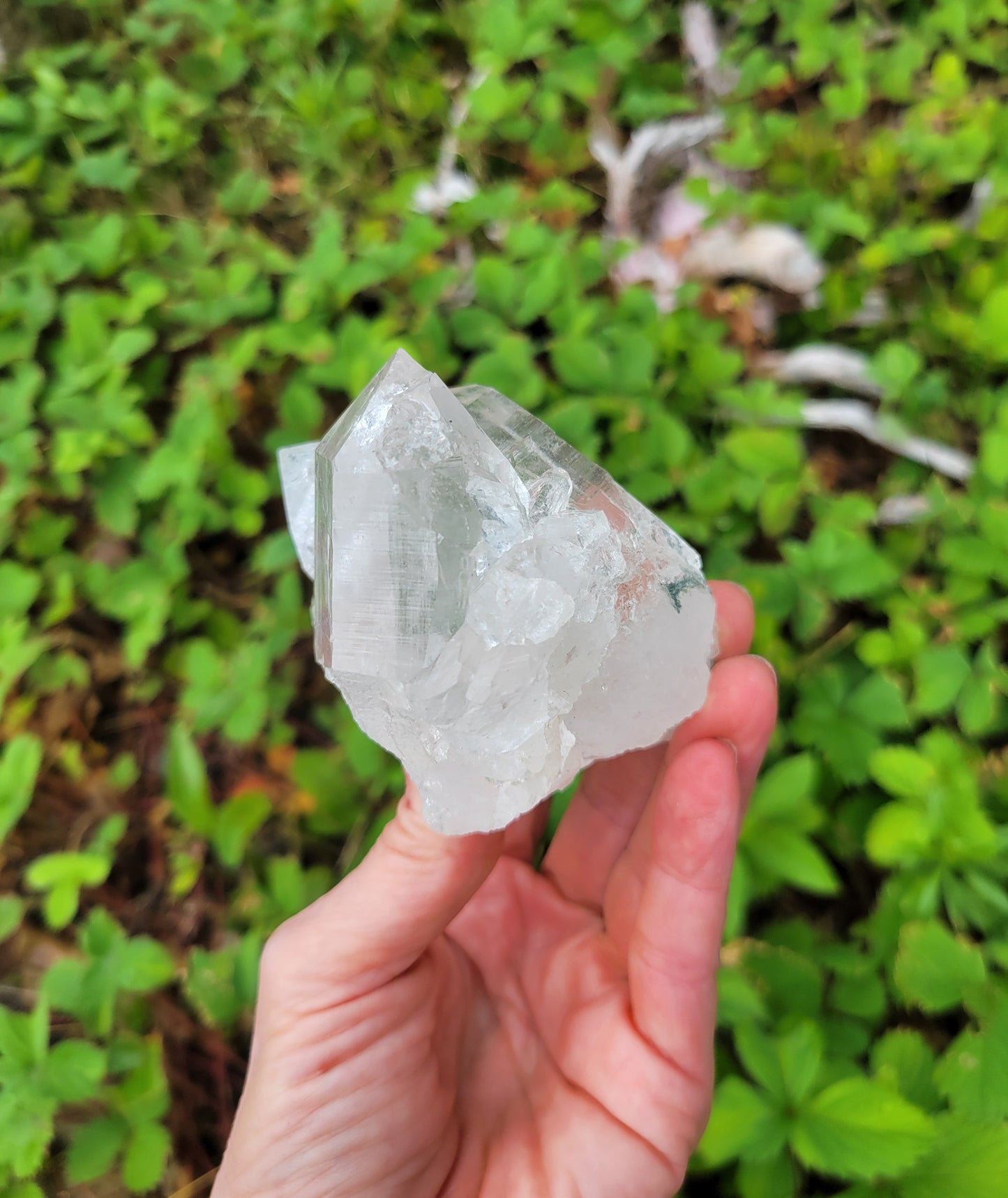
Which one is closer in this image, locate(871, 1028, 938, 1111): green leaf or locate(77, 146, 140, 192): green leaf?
locate(871, 1028, 938, 1111): green leaf

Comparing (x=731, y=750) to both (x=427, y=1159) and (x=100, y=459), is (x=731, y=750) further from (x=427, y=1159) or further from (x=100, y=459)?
(x=100, y=459)

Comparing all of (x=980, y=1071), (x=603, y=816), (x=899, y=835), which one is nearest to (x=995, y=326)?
(x=899, y=835)

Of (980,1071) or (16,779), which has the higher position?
(980,1071)

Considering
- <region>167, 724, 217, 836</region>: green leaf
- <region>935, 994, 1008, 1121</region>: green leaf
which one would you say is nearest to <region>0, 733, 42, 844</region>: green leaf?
<region>167, 724, 217, 836</region>: green leaf

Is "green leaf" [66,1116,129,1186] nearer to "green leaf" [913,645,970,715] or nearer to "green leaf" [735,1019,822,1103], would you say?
"green leaf" [735,1019,822,1103]

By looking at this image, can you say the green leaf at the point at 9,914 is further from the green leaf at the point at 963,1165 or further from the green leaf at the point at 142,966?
the green leaf at the point at 963,1165

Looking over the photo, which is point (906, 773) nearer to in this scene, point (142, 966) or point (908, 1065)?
point (908, 1065)

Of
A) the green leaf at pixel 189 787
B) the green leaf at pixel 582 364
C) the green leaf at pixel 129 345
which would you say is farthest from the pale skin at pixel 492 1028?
the green leaf at pixel 129 345
